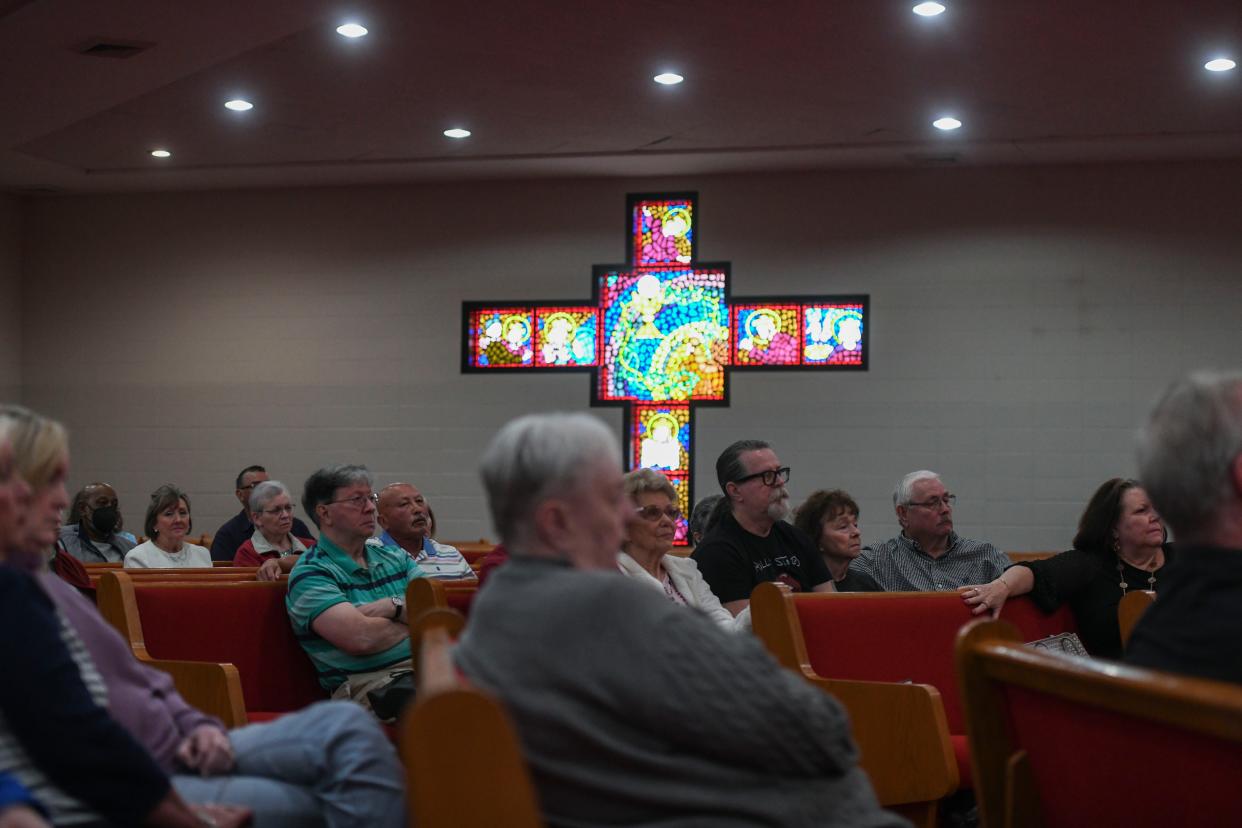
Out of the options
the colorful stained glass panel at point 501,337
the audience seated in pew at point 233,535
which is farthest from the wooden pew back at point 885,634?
the colorful stained glass panel at point 501,337

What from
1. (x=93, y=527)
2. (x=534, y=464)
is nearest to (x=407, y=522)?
(x=93, y=527)

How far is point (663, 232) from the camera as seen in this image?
10.0m

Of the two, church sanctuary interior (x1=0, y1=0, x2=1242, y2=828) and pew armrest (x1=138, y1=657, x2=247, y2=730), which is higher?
church sanctuary interior (x1=0, y1=0, x2=1242, y2=828)

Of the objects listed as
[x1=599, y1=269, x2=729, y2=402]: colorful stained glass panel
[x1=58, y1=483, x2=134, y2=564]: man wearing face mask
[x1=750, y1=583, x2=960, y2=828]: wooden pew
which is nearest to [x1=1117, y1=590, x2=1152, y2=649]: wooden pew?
[x1=750, y1=583, x2=960, y2=828]: wooden pew

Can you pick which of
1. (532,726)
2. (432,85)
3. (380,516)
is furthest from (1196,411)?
(432,85)

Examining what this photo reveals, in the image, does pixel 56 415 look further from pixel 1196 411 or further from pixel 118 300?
pixel 1196 411

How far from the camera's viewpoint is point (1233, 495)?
1.81m

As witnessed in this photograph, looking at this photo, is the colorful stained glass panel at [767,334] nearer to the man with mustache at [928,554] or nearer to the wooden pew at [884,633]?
the man with mustache at [928,554]

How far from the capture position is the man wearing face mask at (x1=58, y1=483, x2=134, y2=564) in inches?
278

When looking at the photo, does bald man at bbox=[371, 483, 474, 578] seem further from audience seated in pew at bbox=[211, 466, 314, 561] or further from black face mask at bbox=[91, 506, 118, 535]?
black face mask at bbox=[91, 506, 118, 535]

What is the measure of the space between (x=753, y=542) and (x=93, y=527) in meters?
3.91

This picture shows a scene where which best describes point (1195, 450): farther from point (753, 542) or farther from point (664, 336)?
point (664, 336)

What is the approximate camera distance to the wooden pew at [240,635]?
388cm

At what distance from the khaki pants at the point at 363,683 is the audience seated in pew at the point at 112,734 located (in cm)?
154
